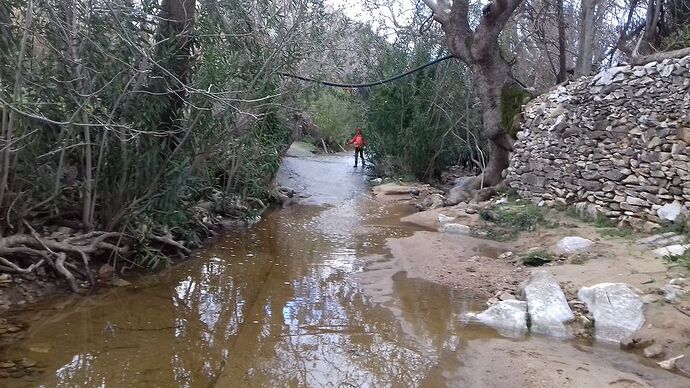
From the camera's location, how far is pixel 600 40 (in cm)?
1764

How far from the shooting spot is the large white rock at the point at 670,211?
21.9ft

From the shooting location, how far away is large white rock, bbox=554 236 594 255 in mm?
6676

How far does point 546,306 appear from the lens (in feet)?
16.1

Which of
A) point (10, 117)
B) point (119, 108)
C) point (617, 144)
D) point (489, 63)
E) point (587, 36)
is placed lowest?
point (10, 117)

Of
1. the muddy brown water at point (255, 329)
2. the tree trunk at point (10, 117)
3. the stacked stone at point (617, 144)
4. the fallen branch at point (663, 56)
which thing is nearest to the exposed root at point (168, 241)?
the muddy brown water at point (255, 329)

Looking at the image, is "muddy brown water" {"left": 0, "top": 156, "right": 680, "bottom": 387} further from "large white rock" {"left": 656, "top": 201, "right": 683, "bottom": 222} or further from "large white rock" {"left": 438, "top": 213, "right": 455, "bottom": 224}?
"large white rock" {"left": 656, "top": 201, "right": 683, "bottom": 222}

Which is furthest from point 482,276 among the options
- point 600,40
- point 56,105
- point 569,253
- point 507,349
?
point 600,40

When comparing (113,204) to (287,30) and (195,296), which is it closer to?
(195,296)

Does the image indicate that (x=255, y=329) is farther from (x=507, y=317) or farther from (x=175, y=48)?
(x=175, y=48)

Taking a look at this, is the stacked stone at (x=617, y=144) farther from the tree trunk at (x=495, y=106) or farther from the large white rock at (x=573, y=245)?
the tree trunk at (x=495, y=106)

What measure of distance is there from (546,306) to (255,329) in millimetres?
2561

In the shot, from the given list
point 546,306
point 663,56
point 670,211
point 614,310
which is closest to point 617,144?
point 663,56

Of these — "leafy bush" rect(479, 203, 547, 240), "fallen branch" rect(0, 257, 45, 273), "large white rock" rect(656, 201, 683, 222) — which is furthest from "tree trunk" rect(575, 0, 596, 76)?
"fallen branch" rect(0, 257, 45, 273)

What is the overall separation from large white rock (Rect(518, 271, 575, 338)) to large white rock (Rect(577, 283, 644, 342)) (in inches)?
8.5
